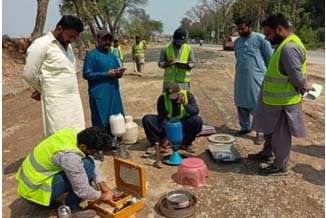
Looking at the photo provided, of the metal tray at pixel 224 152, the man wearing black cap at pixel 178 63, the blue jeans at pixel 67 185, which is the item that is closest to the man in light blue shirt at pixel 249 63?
the metal tray at pixel 224 152

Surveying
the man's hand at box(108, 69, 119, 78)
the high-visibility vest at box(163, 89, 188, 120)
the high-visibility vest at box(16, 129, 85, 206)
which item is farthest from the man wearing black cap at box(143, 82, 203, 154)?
the high-visibility vest at box(16, 129, 85, 206)

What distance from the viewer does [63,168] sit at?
2.77m

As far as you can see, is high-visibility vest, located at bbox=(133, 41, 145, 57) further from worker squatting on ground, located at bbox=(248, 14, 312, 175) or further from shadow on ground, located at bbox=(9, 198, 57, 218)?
shadow on ground, located at bbox=(9, 198, 57, 218)

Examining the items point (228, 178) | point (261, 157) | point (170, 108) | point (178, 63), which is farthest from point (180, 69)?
point (228, 178)

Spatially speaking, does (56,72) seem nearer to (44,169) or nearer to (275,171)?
(44,169)

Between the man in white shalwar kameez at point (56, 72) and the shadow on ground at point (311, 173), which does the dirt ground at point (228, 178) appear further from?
the man in white shalwar kameez at point (56, 72)

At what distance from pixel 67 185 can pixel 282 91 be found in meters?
2.17

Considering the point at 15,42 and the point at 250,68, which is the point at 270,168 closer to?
the point at 250,68

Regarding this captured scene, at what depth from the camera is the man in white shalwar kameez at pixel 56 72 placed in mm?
3314

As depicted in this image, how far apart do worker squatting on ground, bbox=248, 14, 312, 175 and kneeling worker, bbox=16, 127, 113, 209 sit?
5.60 feet

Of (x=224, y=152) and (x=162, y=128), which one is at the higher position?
(x=162, y=128)

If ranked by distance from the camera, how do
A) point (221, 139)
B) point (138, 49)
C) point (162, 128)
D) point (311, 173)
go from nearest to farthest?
point (311, 173) → point (162, 128) → point (221, 139) → point (138, 49)

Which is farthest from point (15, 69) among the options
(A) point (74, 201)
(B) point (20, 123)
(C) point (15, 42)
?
(A) point (74, 201)

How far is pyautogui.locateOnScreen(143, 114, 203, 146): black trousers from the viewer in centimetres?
419
